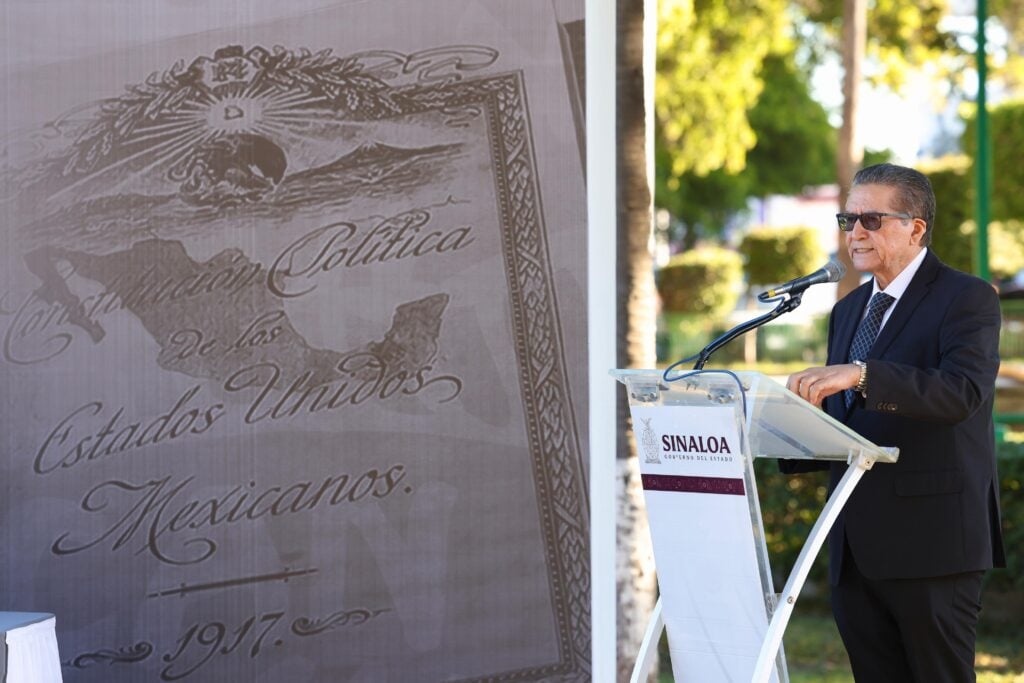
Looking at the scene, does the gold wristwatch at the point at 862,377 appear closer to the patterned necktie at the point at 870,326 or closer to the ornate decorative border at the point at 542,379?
the patterned necktie at the point at 870,326

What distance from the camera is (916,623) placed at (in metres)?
3.22

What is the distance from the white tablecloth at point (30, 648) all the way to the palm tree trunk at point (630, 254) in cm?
192

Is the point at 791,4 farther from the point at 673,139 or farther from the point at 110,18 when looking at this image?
the point at 110,18

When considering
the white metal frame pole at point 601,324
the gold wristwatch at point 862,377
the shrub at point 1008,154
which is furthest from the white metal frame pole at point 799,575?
the shrub at point 1008,154

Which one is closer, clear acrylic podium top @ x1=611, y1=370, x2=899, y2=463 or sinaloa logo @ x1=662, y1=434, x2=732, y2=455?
clear acrylic podium top @ x1=611, y1=370, x2=899, y2=463

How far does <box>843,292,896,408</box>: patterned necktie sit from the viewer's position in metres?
3.34

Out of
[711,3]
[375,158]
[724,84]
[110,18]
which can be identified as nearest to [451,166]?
[375,158]

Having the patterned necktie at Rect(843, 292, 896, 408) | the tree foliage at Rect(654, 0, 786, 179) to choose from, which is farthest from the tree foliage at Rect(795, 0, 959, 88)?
the patterned necktie at Rect(843, 292, 896, 408)

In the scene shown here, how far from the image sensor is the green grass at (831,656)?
592 cm

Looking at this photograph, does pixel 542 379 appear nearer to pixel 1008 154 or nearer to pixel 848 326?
pixel 848 326

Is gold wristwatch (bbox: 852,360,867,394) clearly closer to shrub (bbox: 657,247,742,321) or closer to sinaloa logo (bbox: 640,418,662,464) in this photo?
sinaloa logo (bbox: 640,418,662,464)

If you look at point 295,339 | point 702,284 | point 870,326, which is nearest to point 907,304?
point 870,326

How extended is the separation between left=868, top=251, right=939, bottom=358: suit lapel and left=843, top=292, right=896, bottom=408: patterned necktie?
0.04 meters

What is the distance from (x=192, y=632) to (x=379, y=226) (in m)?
1.54
